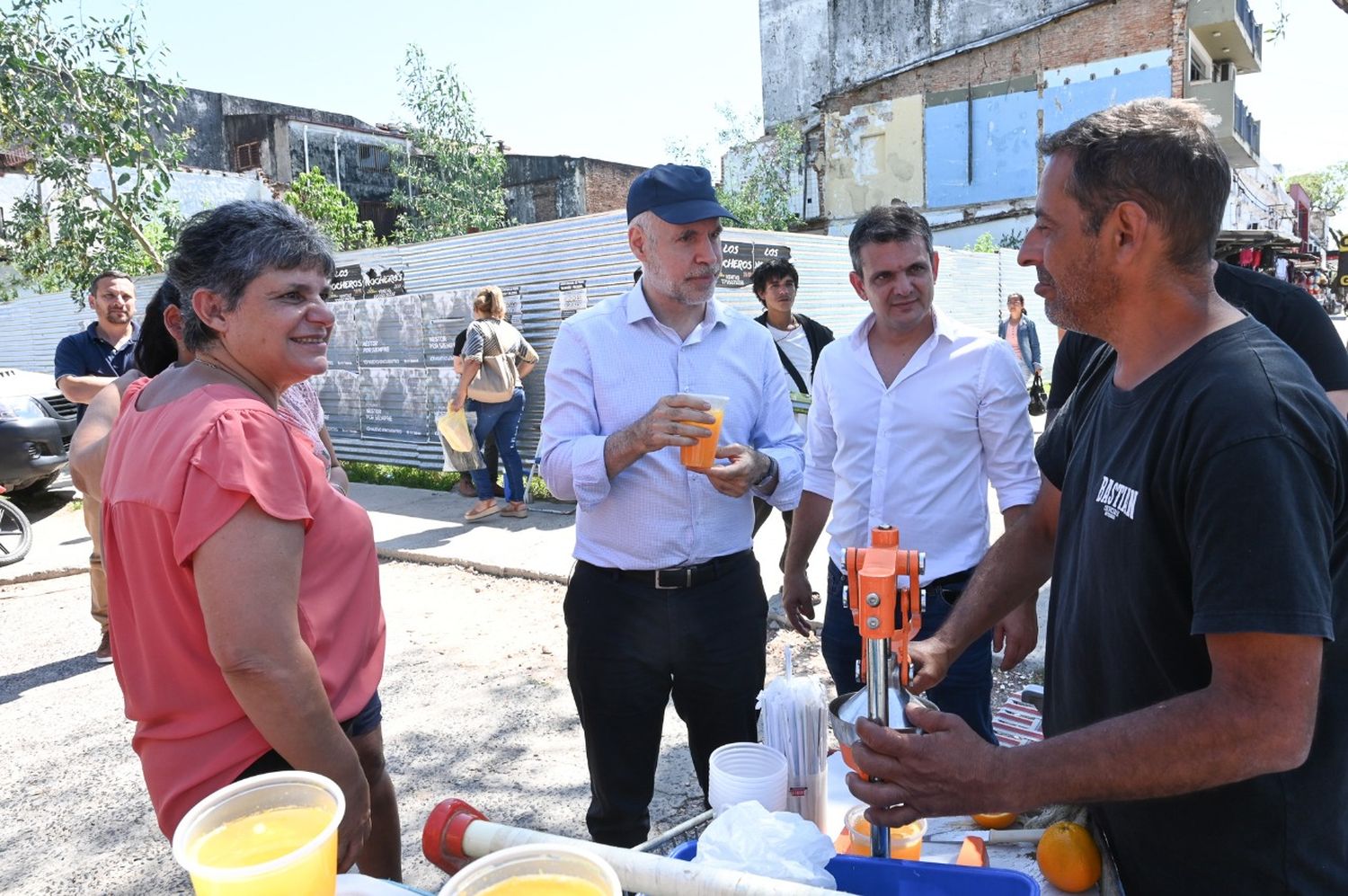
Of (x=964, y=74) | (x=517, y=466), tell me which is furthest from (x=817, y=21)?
(x=517, y=466)

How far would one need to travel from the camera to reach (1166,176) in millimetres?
1372

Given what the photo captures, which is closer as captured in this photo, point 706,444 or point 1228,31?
point 706,444

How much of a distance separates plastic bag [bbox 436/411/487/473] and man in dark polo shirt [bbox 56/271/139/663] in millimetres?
2931

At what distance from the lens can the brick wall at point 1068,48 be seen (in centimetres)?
2128

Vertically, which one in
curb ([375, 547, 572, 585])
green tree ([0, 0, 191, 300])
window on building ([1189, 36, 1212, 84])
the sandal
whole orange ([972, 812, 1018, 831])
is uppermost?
window on building ([1189, 36, 1212, 84])

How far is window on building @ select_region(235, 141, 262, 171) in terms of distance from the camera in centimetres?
2716

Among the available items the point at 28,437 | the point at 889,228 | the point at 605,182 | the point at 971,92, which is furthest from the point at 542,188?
the point at 889,228

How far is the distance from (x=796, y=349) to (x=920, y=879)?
5.00 metres

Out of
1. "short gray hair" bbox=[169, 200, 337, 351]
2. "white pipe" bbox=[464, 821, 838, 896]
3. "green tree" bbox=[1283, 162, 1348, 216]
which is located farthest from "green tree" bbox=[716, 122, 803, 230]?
"green tree" bbox=[1283, 162, 1348, 216]

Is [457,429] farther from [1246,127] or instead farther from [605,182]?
[1246,127]

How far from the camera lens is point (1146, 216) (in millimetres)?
1389

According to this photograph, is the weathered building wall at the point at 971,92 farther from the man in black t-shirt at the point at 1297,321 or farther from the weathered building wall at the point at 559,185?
the man in black t-shirt at the point at 1297,321

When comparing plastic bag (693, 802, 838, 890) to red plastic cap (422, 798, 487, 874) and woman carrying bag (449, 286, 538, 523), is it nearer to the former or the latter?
red plastic cap (422, 798, 487, 874)

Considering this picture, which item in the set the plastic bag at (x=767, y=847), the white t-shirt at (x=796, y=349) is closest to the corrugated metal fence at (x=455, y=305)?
the white t-shirt at (x=796, y=349)
